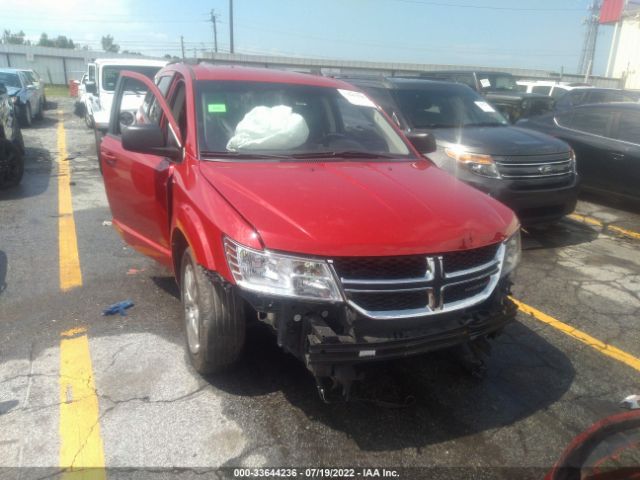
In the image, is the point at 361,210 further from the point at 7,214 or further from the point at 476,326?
the point at 7,214

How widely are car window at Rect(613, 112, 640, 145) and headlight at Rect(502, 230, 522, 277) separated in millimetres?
5331

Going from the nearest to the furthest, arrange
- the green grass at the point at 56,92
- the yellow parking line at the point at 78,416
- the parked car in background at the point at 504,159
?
the yellow parking line at the point at 78,416 → the parked car in background at the point at 504,159 → the green grass at the point at 56,92

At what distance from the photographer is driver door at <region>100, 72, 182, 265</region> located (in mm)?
3641

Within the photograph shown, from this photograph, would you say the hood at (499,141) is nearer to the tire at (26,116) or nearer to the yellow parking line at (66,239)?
the yellow parking line at (66,239)

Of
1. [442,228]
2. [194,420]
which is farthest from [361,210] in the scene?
[194,420]

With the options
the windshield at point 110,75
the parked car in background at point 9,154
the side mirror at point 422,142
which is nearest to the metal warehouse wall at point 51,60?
the windshield at point 110,75

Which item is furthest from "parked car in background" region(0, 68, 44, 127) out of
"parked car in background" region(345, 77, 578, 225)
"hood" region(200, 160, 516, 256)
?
"hood" region(200, 160, 516, 256)

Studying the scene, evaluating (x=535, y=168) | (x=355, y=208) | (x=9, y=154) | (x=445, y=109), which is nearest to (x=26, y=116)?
(x=9, y=154)

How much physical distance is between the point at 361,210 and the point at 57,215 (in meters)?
5.51

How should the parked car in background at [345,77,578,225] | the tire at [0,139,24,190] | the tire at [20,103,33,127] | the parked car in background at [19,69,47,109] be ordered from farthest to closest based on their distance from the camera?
the parked car in background at [19,69,47,109], the tire at [20,103,33,127], the tire at [0,139,24,190], the parked car in background at [345,77,578,225]

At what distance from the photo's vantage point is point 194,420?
283cm

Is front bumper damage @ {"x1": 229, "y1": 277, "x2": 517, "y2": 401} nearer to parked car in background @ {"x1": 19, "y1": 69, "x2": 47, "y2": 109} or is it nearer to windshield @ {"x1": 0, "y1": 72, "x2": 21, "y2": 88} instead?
windshield @ {"x1": 0, "y1": 72, "x2": 21, "y2": 88}

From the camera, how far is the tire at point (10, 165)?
7.87 meters

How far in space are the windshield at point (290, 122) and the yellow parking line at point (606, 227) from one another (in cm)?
426
